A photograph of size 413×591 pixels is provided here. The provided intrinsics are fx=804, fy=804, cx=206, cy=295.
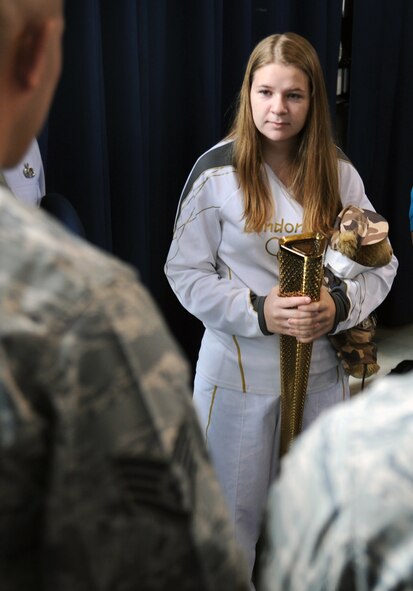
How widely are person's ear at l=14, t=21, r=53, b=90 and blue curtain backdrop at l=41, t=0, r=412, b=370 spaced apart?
1.94 meters

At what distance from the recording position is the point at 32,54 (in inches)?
23.2

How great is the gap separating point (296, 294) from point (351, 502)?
4.42 feet

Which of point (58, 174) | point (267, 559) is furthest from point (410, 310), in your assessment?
point (267, 559)

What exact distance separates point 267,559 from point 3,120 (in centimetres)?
41

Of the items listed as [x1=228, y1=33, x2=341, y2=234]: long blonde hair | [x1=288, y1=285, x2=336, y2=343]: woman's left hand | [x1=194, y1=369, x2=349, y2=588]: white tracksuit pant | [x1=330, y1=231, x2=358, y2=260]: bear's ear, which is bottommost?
[x1=194, y1=369, x2=349, y2=588]: white tracksuit pant

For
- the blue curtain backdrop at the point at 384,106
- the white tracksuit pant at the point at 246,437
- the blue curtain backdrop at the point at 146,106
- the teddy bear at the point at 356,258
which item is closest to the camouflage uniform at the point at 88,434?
the teddy bear at the point at 356,258

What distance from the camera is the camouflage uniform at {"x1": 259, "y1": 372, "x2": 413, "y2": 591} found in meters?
0.57

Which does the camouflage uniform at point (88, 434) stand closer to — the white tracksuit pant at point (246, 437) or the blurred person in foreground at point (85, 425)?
the blurred person in foreground at point (85, 425)

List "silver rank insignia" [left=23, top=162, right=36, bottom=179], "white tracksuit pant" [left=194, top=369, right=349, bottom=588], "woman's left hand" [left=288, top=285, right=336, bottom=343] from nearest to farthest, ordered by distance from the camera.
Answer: "silver rank insignia" [left=23, top=162, right=36, bottom=179], "woman's left hand" [left=288, top=285, right=336, bottom=343], "white tracksuit pant" [left=194, top=369, right=349, bottom=588]

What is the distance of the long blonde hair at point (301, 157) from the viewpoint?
198 centimetres

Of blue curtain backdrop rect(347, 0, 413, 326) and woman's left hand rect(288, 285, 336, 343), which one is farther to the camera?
blue curtain backdrop rect(347, 0, 413, 326)

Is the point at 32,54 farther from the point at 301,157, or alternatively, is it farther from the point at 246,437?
the point at 246,437

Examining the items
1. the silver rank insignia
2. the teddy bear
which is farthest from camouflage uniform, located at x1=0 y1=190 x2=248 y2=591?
the teddy bear

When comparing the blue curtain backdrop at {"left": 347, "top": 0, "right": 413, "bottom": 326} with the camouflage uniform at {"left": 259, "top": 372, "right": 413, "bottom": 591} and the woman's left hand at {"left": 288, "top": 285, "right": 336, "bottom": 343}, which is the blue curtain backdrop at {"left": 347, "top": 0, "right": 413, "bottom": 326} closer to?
the woman's left hand at {"left": 288, "top": 285, "right": 336, "bottom": 343}
